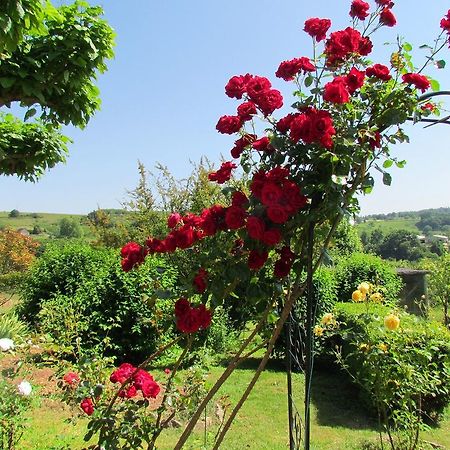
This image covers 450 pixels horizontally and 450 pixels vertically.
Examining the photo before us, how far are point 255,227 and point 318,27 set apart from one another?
866 millimetres

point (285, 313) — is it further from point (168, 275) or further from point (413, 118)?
point (168, 275)

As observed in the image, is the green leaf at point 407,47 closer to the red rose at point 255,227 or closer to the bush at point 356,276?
the red rose at point 255,227

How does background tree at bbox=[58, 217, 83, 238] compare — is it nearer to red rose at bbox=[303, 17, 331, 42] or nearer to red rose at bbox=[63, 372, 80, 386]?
red rose at bbox=[63, 372, 80, 386]

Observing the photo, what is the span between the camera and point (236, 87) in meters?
1.75

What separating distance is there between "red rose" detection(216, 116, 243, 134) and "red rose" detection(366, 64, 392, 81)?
1.75 ft

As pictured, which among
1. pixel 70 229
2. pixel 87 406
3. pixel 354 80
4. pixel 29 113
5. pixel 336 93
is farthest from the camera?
pixel 70 229

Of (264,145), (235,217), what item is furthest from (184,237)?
(264,145)

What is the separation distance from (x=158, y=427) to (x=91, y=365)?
0.60 m

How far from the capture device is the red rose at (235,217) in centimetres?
156

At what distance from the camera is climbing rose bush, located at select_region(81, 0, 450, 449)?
154 cm

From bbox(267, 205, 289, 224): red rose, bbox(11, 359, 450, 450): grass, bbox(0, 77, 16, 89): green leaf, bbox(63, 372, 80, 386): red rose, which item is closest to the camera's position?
bbox(267, 205, 289, 224): red rose

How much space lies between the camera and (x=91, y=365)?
7.94 feet

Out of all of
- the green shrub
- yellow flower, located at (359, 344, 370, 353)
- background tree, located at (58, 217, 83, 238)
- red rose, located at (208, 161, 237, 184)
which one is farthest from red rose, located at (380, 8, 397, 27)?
background tree, located at (58, 217, 83, 238)

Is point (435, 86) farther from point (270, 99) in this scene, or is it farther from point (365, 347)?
point (365, 347)
